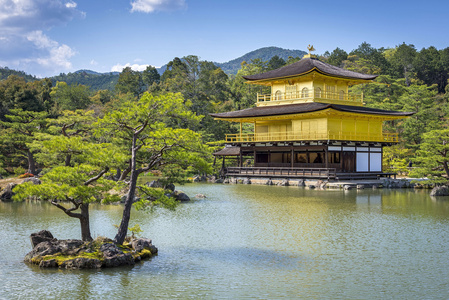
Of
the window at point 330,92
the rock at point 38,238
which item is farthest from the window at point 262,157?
the rock at point 38,238

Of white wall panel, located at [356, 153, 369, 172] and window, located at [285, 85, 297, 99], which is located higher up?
window, located at [285, 85, 297, 99]

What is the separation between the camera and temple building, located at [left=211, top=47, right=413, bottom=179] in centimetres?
3862

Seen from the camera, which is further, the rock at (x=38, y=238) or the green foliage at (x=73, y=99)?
the green foliage at (x=73, y=99)

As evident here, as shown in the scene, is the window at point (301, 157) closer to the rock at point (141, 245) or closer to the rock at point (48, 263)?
the rock at point (141, 245)

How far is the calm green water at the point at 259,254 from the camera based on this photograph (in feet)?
34.7

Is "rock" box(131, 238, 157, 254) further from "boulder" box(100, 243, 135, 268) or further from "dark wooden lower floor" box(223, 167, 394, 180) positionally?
"dark wooden lower floor" box(223, 167, 394, 180)

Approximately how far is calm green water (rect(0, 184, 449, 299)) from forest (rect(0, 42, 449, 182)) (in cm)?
250

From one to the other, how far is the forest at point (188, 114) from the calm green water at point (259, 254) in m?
2.50

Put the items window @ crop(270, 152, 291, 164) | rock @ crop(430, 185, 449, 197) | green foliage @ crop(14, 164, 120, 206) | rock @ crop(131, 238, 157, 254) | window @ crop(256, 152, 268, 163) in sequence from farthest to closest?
window @ crop(256, 152, 268, 163)
window @ crop(270, 152, 291, 164)
rock @ crop(430, 185, 449, 197)
rock @ crop(131, 238, 157, 254)
green foliage @ crop(14, 164, 120, 206)

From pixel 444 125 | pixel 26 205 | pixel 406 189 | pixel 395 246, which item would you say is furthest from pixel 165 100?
pixel 444 125

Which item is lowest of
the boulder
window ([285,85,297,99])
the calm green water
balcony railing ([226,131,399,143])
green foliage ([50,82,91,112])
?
the calm green water

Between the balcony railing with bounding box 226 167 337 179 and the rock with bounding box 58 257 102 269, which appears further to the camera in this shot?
the balcony railing with bounding box 226 167 337 179

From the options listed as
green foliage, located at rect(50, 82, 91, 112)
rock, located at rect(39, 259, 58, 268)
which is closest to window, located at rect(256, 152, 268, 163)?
green foliage, located at rect(50, 82, 91, 112)

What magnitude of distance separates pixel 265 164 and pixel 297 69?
A: 9.11 metres
